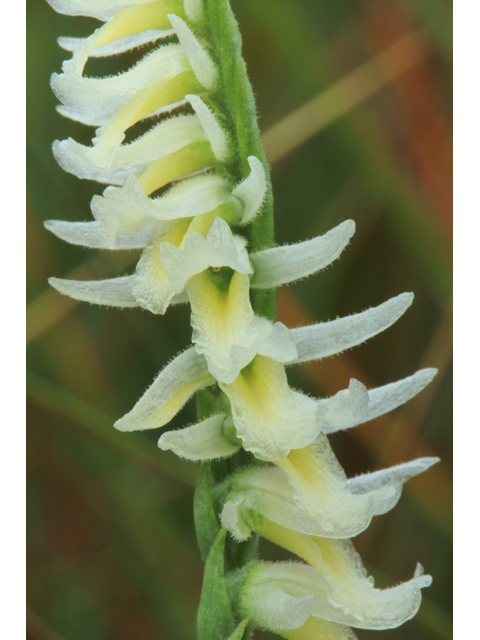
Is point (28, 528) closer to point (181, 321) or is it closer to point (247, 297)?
point (181, 321)

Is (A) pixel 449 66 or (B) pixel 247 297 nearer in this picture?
(B) pixel 247 297

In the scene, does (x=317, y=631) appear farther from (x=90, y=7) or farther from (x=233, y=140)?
(x=90, y=7)

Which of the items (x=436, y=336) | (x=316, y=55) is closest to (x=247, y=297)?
(x=436, y=336)

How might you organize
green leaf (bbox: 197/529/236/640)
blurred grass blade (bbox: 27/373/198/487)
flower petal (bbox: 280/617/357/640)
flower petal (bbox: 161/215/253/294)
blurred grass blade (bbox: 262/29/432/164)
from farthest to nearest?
blurred grass blade (bbox: 27/373/198/487) < blurred grass blade (bbox: 262/29/432/164) < flower petal (bbox: 280/617/357/640) < green leaf (bbox: 197/529/236/640) < flower petal (bbox: 161/215/253/294)

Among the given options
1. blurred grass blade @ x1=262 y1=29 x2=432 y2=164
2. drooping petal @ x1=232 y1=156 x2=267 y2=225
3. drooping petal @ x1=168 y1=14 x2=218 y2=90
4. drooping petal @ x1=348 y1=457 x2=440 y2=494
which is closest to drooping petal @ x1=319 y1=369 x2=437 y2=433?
drooping petal @ x1=348 y1=457 x2=440 y2=494

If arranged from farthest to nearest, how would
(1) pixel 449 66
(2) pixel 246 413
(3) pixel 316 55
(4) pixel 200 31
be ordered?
(3) pixel 316 55 → (1) pixel 449 66 → (4) pixel 200 31 → (2) pixel 246 413

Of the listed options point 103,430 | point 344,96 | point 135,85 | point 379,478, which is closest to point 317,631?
point 379,478

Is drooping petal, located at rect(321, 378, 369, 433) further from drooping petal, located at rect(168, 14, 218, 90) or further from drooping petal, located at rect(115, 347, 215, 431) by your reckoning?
drooping petal, located at rect(168, 14, 218, 90)
